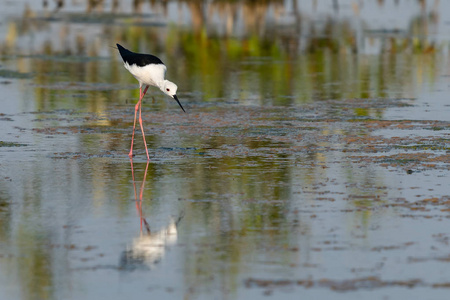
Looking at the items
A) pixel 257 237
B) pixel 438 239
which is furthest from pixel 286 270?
pixel 438 239

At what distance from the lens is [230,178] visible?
992 centimetres

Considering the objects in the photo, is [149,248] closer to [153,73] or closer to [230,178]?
[230,178]

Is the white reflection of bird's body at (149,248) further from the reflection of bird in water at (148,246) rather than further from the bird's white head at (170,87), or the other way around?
the bird's white head at (170,87)

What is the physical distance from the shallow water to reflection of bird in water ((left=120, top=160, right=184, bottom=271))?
0.06 feet

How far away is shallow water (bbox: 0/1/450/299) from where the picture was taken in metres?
6.79

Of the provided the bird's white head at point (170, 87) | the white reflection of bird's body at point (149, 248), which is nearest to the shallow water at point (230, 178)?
the white reflection of bird's body at point (149, 248)

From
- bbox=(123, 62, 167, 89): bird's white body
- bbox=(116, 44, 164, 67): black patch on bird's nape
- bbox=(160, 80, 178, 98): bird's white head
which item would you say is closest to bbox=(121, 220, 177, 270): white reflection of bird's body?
bbox=(160, 80, 178, 98): bird's white head

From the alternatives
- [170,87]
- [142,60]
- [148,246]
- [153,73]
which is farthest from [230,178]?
[142,60]

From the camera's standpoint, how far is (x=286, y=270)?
6.83m

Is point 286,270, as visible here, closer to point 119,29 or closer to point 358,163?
point 358,163

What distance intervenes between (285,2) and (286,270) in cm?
3309

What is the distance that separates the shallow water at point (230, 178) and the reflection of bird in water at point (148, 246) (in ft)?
0.06

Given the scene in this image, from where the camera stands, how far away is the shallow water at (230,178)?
679 cm

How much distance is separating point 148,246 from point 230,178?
251cm
